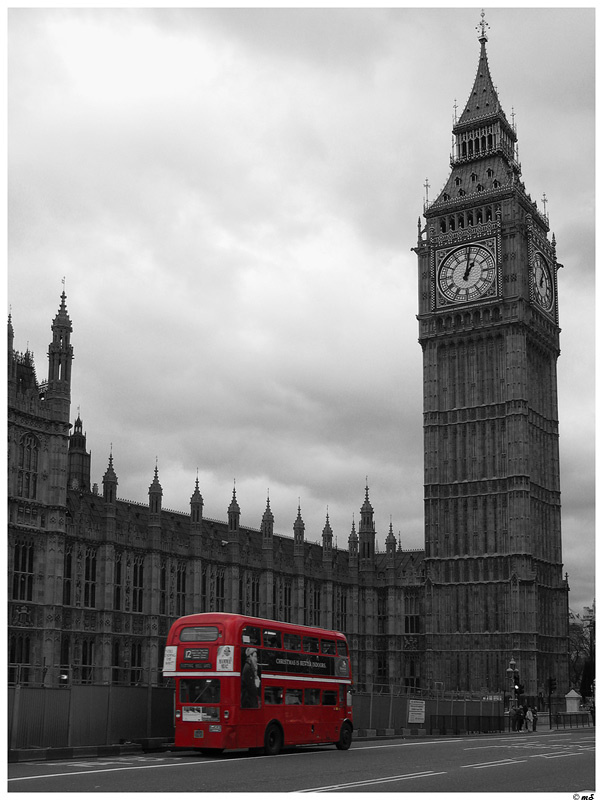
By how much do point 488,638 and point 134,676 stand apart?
2978 cm

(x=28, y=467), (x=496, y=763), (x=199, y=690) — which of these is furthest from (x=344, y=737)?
(x=28, y=467)

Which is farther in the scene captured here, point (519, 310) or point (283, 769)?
point (519, 310)

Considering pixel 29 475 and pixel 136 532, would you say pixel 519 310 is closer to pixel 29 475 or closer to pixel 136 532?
pixel 136 532

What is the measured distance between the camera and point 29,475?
54.8 m

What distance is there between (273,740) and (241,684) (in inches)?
101

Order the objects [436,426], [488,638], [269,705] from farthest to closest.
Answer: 1. [436,426]
2. [488,638]
3. [269,705]

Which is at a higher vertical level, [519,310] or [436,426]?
[519,310]

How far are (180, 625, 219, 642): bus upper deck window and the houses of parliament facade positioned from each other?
3434 centimetres

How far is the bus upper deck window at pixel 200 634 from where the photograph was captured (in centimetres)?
2970

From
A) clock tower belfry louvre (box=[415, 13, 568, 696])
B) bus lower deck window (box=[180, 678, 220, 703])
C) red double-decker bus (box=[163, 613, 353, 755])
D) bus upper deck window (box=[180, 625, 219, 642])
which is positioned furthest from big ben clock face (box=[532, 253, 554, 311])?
bus lower deck window (box=[180, 678, 220, 703])

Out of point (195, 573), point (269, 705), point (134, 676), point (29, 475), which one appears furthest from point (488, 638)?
point (269, 705)

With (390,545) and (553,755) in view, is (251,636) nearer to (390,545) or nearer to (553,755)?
(553,755)

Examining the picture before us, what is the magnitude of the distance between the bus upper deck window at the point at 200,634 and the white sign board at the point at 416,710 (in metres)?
21.1

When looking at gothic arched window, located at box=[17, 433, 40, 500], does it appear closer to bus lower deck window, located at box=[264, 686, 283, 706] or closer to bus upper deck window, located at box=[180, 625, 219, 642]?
bus upper deck window, located at box=[180, 625, 219, 642]
